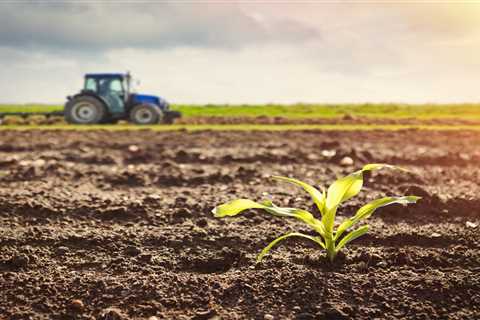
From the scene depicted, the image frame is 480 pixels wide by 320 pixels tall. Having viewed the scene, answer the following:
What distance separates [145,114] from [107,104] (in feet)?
4.13

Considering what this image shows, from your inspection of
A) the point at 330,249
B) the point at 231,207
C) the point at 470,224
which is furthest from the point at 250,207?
the point at 470,224

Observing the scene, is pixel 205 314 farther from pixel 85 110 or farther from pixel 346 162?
pixel 85 110

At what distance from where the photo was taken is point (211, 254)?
255 cm

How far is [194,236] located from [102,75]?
1397 cm

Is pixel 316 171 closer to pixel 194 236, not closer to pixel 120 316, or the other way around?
pixel 194 236

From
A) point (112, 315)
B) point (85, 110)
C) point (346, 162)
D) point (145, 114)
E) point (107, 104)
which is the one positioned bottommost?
point (112, 315)

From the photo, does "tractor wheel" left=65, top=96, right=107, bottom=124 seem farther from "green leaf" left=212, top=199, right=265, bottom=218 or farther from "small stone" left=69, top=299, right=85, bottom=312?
"green leaf" left=212, top=199, right=265, bottom=218

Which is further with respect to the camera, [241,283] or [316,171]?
[316,171]

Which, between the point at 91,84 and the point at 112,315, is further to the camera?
the point at 91,84

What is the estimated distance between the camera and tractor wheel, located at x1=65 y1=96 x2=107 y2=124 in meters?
15.5

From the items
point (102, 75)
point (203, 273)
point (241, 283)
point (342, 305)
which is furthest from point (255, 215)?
point (102, 75)

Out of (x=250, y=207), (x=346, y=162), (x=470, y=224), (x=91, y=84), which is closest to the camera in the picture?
(x=250, y=207)

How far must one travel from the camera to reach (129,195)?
399 centimetres

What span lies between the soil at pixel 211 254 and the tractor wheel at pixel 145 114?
440 inches
